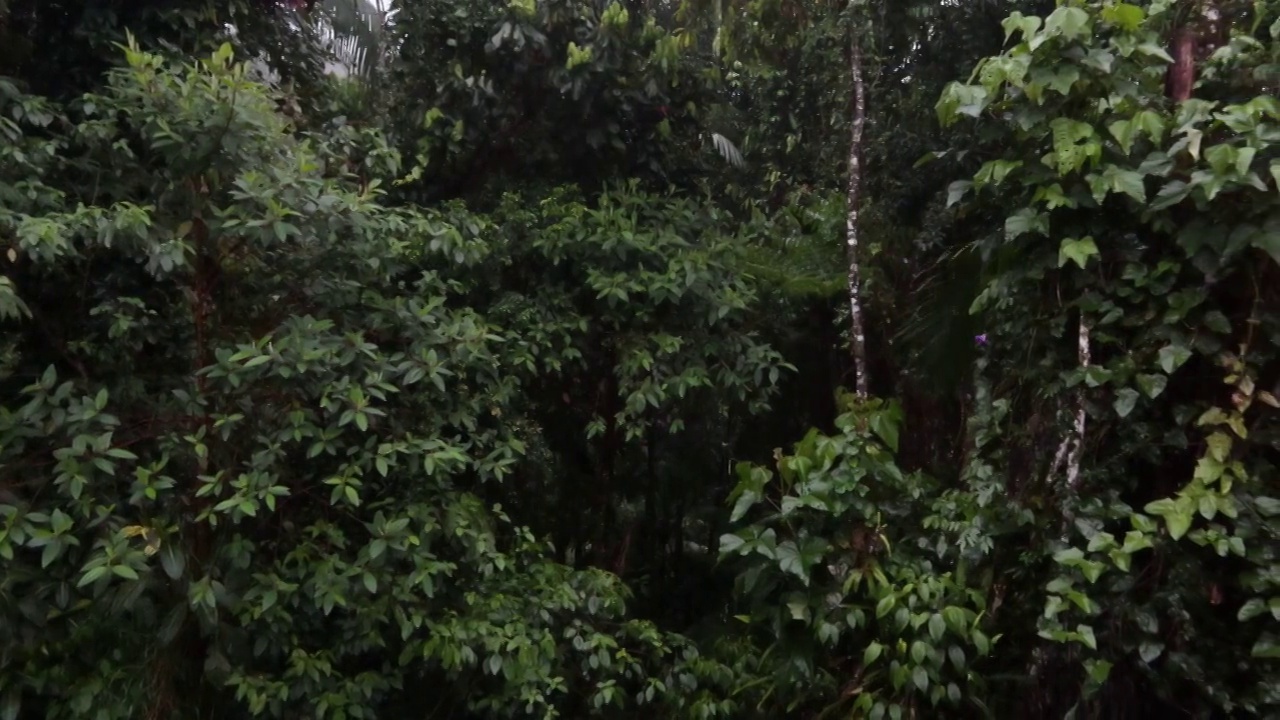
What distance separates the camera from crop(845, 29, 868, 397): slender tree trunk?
5.07 m

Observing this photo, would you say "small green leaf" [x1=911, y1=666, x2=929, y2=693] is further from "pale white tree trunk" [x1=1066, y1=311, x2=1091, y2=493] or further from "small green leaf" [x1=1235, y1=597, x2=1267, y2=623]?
"small green leaf" [x1=1235, y1=597, x2=1267, y2=623]

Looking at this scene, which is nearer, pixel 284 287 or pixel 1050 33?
pixel 1050 33

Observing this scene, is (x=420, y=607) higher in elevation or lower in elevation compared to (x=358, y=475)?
lower

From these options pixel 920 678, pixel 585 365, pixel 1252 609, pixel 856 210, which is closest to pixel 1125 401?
pixel 1252 609

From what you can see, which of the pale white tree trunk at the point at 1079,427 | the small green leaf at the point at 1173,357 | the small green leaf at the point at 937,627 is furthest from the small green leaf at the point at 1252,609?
the small green leaf at the point at 937,627

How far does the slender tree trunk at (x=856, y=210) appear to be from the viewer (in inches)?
199

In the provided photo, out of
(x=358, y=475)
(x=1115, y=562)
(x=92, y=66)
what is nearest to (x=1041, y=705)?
(x=1115, y=562)

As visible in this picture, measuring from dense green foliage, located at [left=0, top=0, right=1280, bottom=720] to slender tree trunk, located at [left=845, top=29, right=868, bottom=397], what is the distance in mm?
149

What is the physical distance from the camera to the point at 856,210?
5.24 m

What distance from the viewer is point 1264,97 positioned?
3.32 meters

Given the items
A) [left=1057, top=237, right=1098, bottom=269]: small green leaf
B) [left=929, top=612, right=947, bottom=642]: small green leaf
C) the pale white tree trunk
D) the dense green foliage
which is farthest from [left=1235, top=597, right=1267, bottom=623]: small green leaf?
[left=1057, top=237, right=1098, bottom=269]: small green leaf

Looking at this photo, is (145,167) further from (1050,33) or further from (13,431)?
(1050,33)

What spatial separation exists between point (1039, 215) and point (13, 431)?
348 centimetres

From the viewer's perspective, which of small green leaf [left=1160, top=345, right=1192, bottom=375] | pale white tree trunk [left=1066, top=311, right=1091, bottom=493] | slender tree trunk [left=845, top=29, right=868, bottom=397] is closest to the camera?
small green leaf [left=1160, top=345, right=1192, bottom=375]
